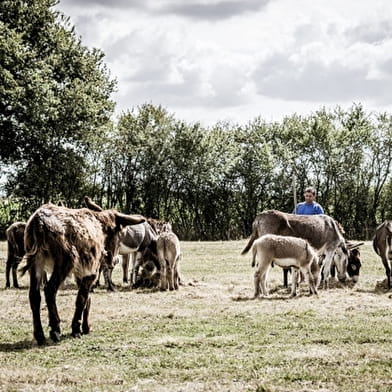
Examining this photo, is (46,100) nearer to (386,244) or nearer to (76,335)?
(386,244)

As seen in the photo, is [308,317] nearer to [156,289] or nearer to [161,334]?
[161,334]

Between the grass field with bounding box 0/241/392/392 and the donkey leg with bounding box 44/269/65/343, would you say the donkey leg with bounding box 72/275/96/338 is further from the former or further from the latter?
the donkey leg with bounding box 44/269/65/343

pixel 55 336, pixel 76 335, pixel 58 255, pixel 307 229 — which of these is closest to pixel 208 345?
pixel 76 335

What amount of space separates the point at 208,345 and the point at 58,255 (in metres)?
2.28

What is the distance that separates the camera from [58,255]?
28.2ft

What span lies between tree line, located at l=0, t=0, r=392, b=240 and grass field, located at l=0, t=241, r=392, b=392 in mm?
17294

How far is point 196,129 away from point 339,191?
9.08 metres

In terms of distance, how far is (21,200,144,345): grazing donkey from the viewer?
8578 mm

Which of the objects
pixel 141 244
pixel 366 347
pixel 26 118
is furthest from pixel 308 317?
pixel 26 118

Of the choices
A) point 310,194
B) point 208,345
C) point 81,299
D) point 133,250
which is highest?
point 310,194

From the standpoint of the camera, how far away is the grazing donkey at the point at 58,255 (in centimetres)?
858

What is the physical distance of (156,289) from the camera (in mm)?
14961

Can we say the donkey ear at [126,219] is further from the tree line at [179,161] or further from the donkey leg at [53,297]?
the tree line at [179,161]

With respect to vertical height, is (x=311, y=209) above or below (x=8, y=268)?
above
